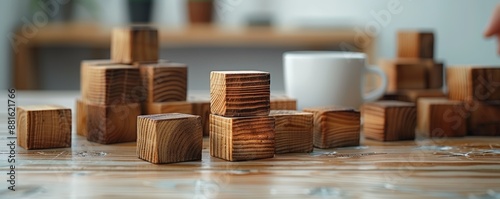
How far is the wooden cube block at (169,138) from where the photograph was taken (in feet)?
2.85

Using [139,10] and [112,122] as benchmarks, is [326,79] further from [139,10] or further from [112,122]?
[139,10]

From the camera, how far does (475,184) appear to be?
29.6 inches

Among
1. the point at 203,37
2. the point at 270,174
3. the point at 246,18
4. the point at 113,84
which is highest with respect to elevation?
the point at 246,18

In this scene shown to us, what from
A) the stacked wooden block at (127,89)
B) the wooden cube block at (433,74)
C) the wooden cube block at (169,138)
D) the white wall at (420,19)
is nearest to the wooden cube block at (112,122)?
the stacked wooden block at (127,89)

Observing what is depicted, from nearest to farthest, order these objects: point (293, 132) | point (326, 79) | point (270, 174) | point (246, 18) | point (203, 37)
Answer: point (270, 174), point (293, 132), point (326, 79), point (203, 37), point (246, 18)

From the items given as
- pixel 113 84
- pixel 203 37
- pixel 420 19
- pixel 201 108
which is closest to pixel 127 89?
pixel 113 84

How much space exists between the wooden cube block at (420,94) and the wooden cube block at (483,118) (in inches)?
5.3

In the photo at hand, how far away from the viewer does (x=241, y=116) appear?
0.90 m

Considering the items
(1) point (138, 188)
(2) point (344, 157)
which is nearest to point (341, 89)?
(2) point (344, 157)

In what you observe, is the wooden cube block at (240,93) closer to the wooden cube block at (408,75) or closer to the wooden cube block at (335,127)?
the wooden cube block at (335,127)

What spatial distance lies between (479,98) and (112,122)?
0.63m

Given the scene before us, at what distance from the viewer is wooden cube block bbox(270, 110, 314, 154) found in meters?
0.97

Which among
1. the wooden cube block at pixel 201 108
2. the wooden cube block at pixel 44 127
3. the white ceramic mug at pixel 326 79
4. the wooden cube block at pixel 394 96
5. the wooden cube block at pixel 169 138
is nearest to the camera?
the wooden cube block at pixel 169 138

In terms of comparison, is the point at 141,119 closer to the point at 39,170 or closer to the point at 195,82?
the point at 39,170
